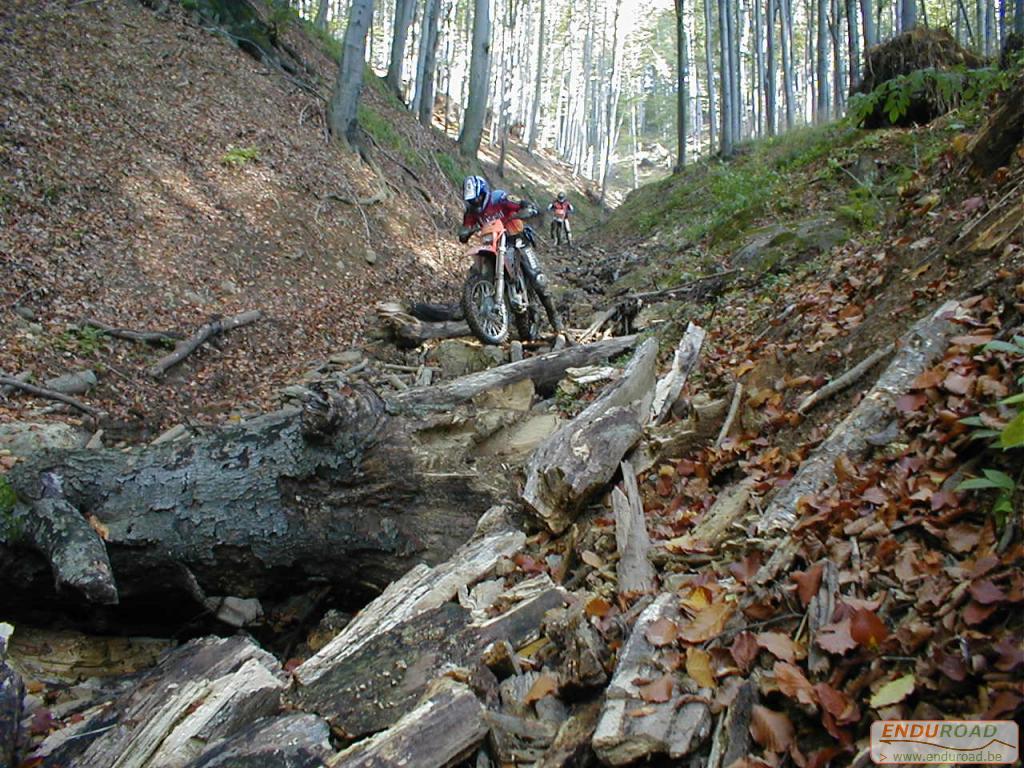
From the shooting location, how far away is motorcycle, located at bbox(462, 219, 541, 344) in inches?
323

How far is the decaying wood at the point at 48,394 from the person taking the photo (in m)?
Answer: 6.32

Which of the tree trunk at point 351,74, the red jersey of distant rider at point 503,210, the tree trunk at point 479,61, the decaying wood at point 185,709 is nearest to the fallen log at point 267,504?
the decaying wood at point 185,709

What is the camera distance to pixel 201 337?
812cm

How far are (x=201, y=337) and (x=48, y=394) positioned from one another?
76.0 inches

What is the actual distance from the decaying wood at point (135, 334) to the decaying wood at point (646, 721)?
22.7 feet

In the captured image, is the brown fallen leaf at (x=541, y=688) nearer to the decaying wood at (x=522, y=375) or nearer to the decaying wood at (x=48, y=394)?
the decaying wood at (x=522, y=375)

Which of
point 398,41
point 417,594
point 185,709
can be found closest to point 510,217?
point 417,594

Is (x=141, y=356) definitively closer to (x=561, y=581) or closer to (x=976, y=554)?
(x=561, y=581)

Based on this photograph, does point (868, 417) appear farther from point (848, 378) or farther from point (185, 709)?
point (185, 709)

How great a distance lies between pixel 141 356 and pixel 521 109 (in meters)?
47.4

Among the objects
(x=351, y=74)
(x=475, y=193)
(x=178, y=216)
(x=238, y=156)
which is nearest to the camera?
(x=475, y=193)

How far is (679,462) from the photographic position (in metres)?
4.36

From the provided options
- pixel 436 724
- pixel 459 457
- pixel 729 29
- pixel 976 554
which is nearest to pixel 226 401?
pixel 459 457

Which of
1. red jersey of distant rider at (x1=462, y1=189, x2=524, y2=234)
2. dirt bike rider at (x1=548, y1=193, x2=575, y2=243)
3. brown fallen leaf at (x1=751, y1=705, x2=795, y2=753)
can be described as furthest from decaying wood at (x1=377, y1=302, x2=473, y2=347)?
dirt bike rider at (x1=548, y1=193, x2=575, y2=243)
